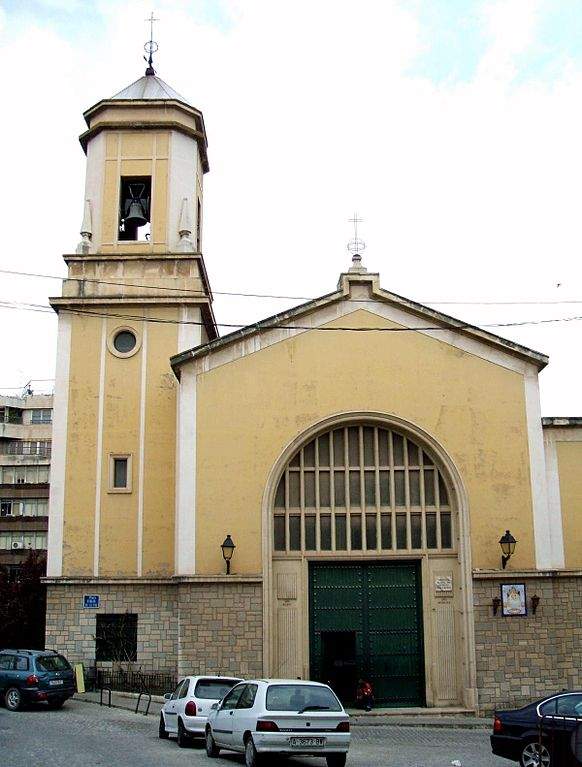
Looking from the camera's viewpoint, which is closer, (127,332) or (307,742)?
(307,742)

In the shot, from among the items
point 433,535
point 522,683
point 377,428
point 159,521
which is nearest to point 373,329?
point 377,428

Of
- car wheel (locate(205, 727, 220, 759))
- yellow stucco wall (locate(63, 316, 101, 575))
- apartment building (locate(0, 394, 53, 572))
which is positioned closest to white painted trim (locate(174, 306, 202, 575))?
yellow stucco wall (locate(63, 316, 101, 575))

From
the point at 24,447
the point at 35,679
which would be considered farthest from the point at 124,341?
the point at 24,447

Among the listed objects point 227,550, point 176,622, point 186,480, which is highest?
point 186,480

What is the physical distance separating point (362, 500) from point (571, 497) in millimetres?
5541

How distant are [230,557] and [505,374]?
27.5ft

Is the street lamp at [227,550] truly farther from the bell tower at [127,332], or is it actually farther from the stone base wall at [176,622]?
the bell tower at [127,332]

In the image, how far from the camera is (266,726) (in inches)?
578

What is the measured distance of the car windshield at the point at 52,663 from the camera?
23.6m

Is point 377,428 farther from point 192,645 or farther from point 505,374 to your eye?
point 192,645

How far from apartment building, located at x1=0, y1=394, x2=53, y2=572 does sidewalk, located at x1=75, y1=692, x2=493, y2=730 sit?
27.6 metres

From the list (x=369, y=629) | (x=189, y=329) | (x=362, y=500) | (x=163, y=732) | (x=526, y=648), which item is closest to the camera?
(x=163, y=732)

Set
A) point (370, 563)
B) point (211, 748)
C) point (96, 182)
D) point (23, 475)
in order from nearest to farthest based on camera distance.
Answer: point (211, 748), point (370, 563), point (96, 182), point (23, 475)

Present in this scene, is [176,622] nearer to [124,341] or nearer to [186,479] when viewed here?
[186,479]
